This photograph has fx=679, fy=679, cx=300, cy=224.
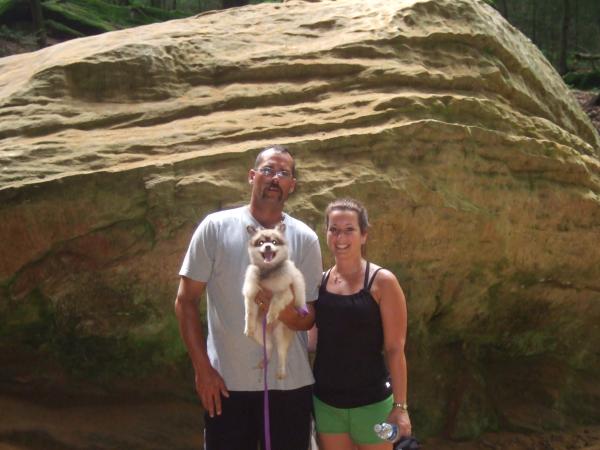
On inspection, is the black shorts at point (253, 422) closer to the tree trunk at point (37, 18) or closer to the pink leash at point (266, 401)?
the pink leash at point (266, 401)

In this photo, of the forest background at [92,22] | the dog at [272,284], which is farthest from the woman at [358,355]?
the forest background at [92,22]

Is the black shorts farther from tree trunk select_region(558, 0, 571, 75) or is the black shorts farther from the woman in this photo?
tree trunk select_region(558, 0, 571, 75)

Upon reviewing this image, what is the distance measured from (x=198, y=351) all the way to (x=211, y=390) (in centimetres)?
20

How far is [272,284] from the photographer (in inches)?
126

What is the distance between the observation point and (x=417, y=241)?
5770mm

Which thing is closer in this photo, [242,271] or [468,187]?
[242,271]

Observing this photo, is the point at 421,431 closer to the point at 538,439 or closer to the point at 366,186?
the point at 538,439

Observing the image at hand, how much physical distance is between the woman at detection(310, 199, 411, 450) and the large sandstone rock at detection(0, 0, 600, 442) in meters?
1.97

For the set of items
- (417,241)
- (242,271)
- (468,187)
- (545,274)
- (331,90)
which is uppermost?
(331,90)

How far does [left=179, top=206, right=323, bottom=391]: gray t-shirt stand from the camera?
336 cm

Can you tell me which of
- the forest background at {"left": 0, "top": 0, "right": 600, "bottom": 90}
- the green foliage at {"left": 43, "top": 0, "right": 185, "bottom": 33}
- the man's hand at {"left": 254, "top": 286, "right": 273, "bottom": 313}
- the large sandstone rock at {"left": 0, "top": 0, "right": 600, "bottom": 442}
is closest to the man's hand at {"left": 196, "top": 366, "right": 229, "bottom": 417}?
the man's hand at {"left": 254, "top": 286, "right": 273, "bottom": 313}

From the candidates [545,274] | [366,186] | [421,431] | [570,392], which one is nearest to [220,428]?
[366,186]

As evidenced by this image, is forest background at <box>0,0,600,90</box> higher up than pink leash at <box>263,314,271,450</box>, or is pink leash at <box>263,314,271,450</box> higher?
forest background at <box>0,0,600,90</box>

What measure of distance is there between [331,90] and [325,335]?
3.21 m
